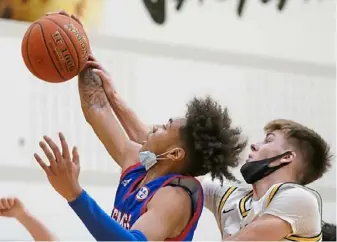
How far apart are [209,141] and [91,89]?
45 centimetres

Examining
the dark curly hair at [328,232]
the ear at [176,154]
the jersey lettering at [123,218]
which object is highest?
the ear at [176,154]

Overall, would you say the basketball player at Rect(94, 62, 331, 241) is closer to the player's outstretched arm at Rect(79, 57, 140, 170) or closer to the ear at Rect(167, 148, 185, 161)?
the player's outstretched arm at Rect(79, 57, 140, 170)

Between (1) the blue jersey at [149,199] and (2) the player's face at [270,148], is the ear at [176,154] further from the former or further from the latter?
(2) the player's face at [270,148]

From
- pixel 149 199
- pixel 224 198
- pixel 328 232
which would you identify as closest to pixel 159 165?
pixel 149 199

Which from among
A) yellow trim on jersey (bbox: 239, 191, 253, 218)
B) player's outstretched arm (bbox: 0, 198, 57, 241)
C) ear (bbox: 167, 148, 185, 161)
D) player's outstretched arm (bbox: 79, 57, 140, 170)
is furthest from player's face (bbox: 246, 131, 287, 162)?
player's outstretched arm (bbox: 0, 198, 57, 241)

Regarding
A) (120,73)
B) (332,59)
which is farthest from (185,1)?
(332,59)

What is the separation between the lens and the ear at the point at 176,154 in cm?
202

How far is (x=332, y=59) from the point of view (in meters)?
3.48

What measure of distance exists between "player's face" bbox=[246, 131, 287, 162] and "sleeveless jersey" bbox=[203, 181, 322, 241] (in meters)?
0.11

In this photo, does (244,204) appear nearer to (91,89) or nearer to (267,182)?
(267,182)

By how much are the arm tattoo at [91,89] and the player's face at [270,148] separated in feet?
1.61

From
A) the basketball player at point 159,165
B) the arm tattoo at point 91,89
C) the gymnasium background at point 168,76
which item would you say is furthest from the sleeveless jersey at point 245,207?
the gymnasium background at point 168,76

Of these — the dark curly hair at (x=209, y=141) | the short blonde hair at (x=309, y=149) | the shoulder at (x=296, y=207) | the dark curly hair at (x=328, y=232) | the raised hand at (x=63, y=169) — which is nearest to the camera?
the raised hand at (x=63, y=169)

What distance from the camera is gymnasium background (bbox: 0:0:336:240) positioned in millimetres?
2863
